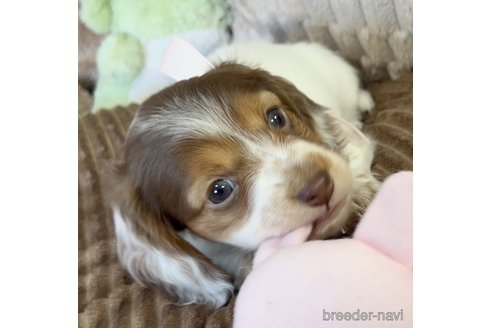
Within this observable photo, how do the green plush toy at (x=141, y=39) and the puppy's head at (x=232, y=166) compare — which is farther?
the green plush toy at (x=141, y=39)

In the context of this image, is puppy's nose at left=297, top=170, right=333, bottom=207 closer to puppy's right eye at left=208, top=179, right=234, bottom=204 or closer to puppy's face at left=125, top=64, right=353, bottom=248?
puppy's face at left=125, top=64, right=353, bottom=248

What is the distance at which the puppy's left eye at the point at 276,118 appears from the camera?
1.05 meters

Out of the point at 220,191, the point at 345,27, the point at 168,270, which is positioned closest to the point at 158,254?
the point at 168,270

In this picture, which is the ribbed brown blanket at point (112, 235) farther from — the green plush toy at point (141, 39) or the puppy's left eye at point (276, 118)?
the puppy's left eye at point (276, 118)

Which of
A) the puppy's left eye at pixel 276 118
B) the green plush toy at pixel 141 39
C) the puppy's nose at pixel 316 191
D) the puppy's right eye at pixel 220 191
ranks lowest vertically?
the puppy's right eye at pixel 220 191

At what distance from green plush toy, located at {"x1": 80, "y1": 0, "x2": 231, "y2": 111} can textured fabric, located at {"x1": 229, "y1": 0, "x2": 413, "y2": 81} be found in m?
0.08

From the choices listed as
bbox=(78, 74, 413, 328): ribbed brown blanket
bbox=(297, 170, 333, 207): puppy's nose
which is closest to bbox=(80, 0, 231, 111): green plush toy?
bbox=(78, 74, 413, 328): ribbed brown blanket

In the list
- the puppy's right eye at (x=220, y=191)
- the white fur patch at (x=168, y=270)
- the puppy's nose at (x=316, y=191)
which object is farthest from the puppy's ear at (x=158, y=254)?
the puppy's nose at (x=316, y=191)

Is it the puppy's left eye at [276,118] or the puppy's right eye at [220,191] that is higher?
the puppy's left eye at [276,118]

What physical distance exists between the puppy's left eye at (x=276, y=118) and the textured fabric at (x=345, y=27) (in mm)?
212

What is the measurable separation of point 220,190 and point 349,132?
0.95 feet
